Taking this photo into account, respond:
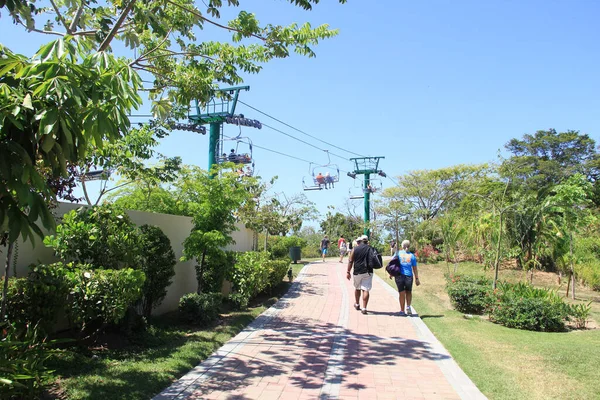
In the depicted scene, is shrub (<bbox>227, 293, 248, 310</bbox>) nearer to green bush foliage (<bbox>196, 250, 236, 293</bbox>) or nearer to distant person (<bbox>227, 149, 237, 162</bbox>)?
green bush foliage (<bbox>196, 250, 236, 293</bbox>)

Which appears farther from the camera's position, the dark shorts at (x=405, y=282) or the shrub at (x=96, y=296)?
the dark shorts at (x=405, y=282)

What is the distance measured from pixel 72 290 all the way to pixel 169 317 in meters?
3.49

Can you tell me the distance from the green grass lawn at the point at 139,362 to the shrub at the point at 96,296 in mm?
515

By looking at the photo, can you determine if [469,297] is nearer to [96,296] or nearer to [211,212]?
[211,212]

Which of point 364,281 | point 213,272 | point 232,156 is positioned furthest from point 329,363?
point 232,156

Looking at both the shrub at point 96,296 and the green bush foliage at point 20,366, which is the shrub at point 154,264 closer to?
the shrub at point 96,296

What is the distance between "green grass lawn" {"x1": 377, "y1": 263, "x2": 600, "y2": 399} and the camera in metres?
5.12

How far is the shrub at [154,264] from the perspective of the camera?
7.82m

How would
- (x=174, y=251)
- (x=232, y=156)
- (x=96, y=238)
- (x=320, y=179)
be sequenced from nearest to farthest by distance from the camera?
(x=96, y=238) → (x=174, y=251) → (x=232, y=156) → (x=320, y=179)

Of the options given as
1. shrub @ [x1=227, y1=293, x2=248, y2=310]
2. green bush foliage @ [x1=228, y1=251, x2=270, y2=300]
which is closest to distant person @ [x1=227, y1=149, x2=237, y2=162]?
green bush foliage @ [x1=228, y1=251, x2=270, y2=300]

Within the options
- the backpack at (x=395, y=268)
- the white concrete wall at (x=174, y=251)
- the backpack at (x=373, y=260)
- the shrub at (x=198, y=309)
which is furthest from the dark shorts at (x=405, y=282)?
the white concrete wall at (x=174, y=251)

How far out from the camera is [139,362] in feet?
19.1

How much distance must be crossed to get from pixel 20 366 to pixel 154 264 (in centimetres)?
399

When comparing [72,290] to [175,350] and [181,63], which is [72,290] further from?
[181,63]
